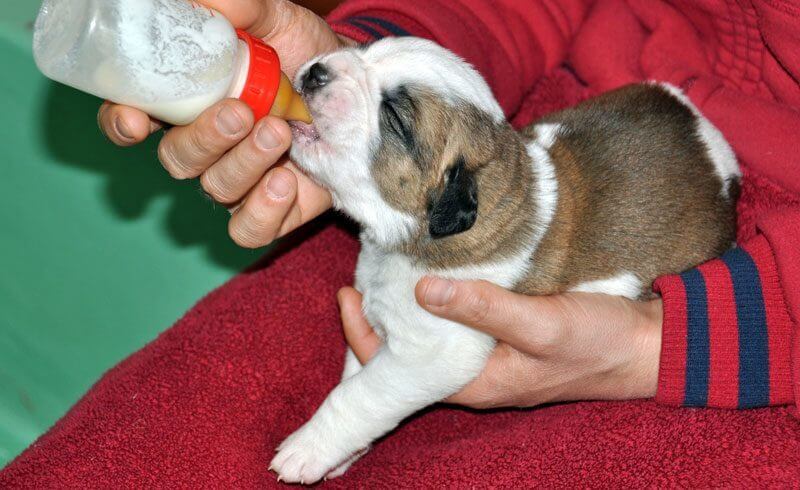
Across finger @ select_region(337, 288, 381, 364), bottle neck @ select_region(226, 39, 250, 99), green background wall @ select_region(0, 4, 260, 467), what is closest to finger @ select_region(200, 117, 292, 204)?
bottle neck @ select_region(226, 39, 250, 99)

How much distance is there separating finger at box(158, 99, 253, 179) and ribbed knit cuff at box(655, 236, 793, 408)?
4.16ft

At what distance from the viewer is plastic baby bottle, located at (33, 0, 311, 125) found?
1921 millimetres

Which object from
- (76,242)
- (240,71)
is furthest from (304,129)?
(76,242)

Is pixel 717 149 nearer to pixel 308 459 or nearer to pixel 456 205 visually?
pixel 456 205

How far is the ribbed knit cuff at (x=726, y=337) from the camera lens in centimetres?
238

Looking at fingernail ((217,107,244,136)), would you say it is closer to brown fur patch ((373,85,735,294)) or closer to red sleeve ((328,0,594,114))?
brown fur patch ((373,85,735,294))

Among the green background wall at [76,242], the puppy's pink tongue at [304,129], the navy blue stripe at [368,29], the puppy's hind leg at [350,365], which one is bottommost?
the green background wall at [76,242]

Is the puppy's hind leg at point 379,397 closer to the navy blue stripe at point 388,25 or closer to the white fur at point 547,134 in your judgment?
the white fur at point 547,134

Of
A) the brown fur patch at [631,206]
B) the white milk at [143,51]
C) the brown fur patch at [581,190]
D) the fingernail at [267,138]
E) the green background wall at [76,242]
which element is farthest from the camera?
the green background wall at [76,242]

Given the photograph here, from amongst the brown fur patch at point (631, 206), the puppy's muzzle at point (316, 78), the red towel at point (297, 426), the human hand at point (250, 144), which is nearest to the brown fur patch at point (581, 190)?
the brown fur patch at point (631, 206)

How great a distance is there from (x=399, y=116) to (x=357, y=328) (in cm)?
80

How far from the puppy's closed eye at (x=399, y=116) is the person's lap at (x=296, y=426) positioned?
921 millimetres

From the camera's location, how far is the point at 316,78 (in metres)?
2.25

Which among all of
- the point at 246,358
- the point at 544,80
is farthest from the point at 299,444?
the point at 544,80
